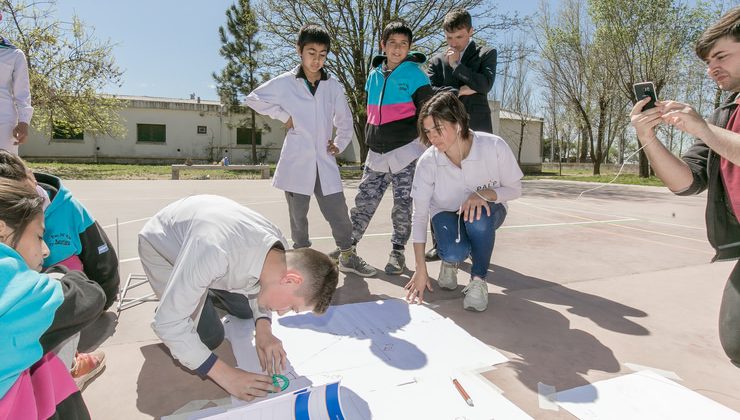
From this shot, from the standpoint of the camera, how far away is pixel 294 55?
45.2 feet

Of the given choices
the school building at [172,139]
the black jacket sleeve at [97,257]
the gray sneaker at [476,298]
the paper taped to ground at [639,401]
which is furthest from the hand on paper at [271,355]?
the school building at [172,139]

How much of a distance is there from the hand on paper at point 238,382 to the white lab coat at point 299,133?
1.63m

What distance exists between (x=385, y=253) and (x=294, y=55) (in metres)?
11.6

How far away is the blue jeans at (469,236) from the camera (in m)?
2.44

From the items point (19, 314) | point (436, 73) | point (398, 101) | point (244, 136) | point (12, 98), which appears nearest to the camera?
point (19, 314)

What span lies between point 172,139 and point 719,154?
25.3 meters

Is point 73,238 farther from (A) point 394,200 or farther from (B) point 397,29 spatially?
(B) point 397,29

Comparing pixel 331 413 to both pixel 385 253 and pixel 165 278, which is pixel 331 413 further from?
pixel 385 253

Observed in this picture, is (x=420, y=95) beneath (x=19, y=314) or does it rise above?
above

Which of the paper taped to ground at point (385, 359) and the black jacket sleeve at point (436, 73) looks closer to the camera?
the paper taped to ground at point (385, 359)

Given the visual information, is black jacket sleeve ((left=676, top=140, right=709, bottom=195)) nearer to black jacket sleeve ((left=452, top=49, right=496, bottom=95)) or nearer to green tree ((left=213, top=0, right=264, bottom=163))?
black jacket sleeve ((left=452, top=49, right=496, bottom=95))

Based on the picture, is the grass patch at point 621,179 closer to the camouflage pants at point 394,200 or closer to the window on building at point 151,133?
the camouflage pants at point 394,200

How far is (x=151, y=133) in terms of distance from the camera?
2375 cm

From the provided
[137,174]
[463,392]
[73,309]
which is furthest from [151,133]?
[463,392]
